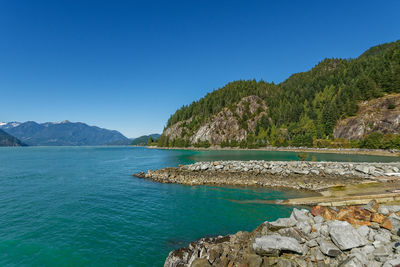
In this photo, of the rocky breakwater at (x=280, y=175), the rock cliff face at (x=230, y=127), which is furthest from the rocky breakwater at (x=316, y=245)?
the rock cliff face at (x=230, y=127)

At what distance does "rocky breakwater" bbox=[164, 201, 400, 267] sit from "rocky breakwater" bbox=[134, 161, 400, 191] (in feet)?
60.6

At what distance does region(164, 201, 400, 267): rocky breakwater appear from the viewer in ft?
28.1

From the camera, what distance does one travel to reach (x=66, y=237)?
15.1m

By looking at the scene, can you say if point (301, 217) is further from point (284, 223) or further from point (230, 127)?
point (230, 127)

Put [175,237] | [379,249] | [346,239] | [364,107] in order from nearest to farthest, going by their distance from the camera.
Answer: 1. [379,249]
2. [346,239]
3. [175,237]
4. [364,107]

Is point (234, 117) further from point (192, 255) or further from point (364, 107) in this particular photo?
point (192, 255)

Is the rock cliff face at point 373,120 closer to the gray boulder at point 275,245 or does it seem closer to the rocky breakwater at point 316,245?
the rocky breakwater at point 316,245

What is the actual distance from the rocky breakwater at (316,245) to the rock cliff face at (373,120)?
117m

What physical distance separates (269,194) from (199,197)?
10.0 m

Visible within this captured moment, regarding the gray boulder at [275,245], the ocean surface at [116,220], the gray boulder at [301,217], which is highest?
the gray boulder at [301,217]

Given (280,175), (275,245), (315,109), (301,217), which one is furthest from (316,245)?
(315,109)

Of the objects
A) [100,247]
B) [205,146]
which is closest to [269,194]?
[100,247]

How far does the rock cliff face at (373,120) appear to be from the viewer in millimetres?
94137

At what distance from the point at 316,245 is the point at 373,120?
131 metres
